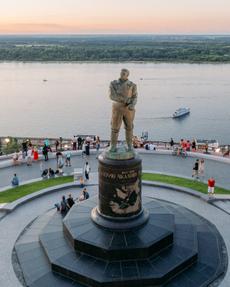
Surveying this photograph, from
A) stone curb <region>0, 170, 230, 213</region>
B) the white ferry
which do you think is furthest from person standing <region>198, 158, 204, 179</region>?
the white ferry

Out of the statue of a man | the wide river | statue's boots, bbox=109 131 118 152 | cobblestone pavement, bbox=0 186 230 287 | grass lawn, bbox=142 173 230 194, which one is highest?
the statue of a man

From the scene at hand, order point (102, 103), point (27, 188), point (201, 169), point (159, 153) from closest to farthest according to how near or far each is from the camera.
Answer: point (27, 188) → point (201, 169) → point (159, 153) → point (102, 103)

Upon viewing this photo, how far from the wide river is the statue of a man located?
31.9m

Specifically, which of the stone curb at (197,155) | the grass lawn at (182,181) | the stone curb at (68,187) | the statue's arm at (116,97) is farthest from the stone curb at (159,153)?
the statue's arm at (116,97)

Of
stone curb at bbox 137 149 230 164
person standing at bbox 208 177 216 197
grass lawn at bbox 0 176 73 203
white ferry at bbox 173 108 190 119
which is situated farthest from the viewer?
white ferry at bbox 173 108 190 119

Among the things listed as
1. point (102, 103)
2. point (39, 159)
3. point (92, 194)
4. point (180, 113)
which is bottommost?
point (102, 103)

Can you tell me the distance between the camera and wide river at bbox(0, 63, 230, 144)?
47312 mm

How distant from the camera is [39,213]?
Answer: 14797 mm

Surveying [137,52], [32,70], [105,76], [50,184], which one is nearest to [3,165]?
[50,184]

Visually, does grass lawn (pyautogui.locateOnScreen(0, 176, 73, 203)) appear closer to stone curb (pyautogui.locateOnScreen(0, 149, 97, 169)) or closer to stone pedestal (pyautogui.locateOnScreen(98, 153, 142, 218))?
stone curb (pyautogui.locateOnScreen(0, 149, 97, 169))

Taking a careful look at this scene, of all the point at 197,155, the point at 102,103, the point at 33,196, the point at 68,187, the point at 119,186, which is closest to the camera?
the point at 119,186

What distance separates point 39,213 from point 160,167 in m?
7.74

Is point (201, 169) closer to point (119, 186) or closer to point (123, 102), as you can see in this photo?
point (119, 186)

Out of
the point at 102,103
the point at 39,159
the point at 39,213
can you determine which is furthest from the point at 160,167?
the point at 102,103
